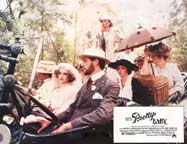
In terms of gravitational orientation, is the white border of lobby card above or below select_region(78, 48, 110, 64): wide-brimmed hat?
below

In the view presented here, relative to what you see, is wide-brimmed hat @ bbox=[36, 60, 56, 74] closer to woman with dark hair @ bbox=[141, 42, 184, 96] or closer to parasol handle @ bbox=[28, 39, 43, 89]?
parasol handle @ bbox=[28, 39, 43, 89]

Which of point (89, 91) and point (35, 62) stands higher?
point (35, 62)

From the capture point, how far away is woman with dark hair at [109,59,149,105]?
2.46 metres

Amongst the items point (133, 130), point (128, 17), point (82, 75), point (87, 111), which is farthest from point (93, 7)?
point (133, 130)

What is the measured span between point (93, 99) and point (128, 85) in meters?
0.23

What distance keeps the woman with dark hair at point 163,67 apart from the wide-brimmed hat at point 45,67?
1.84 feet

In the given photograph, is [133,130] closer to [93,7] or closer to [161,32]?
[161,32]

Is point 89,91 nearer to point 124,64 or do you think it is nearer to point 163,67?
point 124,64

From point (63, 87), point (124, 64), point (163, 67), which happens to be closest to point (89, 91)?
point (63, 87)

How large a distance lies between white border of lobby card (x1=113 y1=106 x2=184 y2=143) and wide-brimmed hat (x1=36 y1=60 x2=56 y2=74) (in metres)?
0.47

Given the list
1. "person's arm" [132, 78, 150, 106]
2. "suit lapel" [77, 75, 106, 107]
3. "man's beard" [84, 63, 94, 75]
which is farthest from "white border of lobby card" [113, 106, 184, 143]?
"man's beard" [84, 63, 94, 75]

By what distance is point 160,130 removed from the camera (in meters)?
2.45

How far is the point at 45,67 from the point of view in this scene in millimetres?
2486

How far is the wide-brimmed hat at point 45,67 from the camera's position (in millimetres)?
2480
